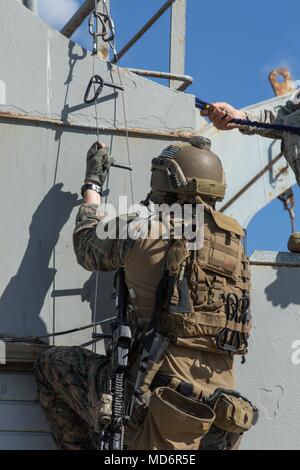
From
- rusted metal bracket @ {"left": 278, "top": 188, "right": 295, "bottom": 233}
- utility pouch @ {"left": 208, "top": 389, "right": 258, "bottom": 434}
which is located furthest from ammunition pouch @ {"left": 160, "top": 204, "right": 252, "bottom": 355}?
rusted metal bracket @ {"left": 278, "top": 188, "right": 295, "bottom": 233}

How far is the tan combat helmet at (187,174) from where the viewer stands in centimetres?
492

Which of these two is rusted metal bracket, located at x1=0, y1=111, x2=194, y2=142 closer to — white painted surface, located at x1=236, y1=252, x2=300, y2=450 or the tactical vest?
white painted surface, located at x1=236, y1=252, x2=300, y2=450

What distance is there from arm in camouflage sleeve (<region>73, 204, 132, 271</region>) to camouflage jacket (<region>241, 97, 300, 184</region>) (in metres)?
1.43

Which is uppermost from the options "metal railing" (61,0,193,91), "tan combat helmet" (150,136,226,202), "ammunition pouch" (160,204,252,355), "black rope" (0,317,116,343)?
"metal railing" (61,0,193,91)

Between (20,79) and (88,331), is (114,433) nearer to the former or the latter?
(88,331)

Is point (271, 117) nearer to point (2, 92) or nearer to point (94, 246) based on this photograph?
point (2, 92)

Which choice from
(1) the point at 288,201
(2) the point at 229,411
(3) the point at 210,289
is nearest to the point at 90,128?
(3) the point at 210,289

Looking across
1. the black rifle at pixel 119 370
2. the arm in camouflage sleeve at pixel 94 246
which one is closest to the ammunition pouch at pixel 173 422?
the black rifle at pixel 119 370

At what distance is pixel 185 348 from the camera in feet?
15.6

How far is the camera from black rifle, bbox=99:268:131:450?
15.3 feet
